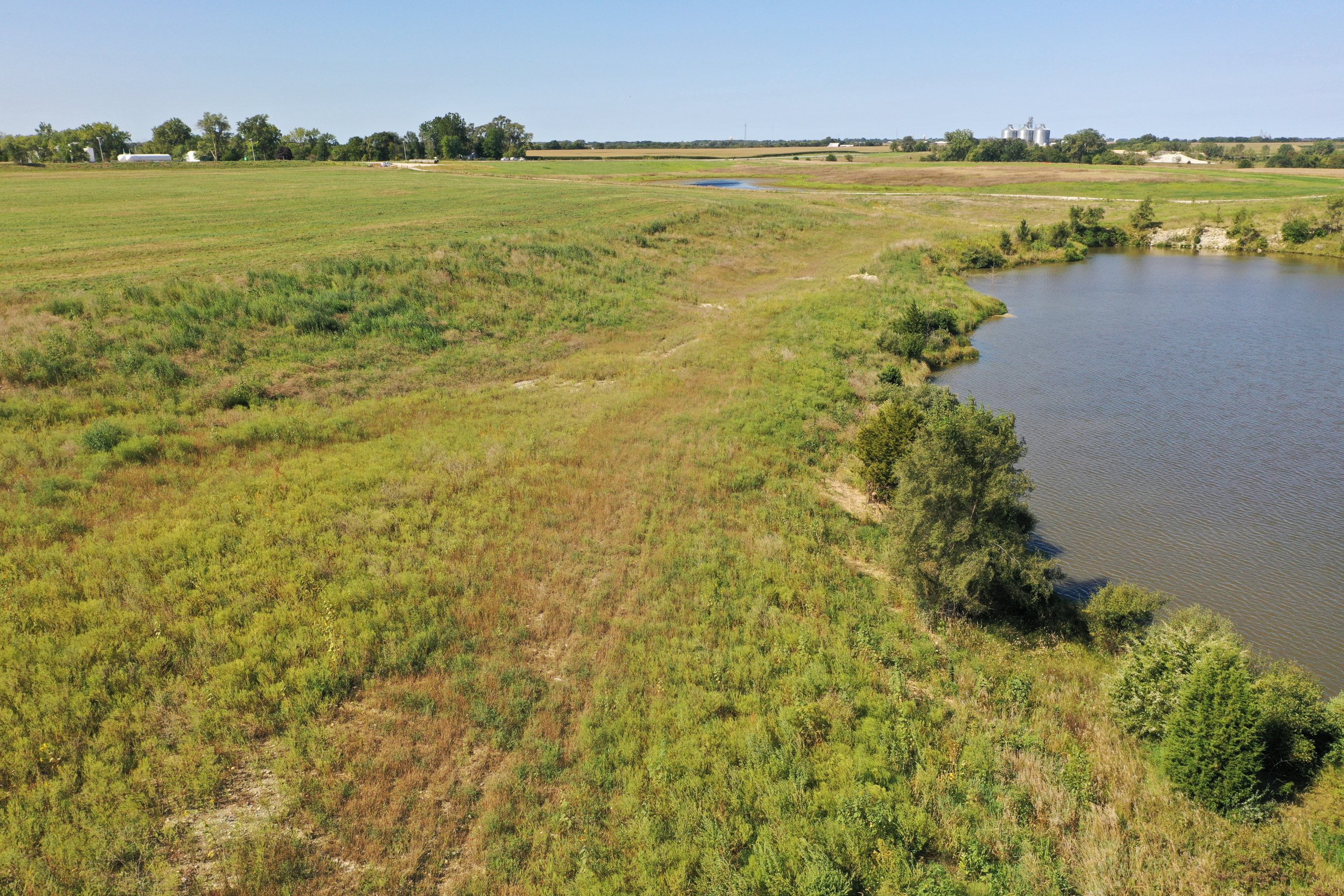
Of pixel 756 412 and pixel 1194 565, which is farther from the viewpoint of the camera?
pixel 756 412

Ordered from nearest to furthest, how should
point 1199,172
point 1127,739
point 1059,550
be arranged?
point 1127,739
point 1059,550
point 1199,172

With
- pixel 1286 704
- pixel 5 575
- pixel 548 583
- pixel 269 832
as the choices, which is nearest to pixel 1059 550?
pixel 1286 704

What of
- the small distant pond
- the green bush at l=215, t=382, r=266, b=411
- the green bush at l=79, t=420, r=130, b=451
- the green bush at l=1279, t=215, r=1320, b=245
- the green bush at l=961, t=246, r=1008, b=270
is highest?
the small distant pond

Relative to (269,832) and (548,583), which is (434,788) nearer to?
(269,832)

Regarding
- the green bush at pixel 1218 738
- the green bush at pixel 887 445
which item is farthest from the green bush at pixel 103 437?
the green bush at pixel 1218 738

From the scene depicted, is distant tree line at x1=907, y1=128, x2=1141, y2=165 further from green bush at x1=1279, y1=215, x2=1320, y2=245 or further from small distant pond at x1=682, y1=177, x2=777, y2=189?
green bush at x1=1279, y1=215, x2=1320, y2=245

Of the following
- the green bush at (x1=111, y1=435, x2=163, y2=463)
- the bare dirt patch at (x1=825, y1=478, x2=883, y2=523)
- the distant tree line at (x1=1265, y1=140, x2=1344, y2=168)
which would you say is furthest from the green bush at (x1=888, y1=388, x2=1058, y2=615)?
the distant tree line at (x1=1265, y1=140, x2=1344, y2=168)
